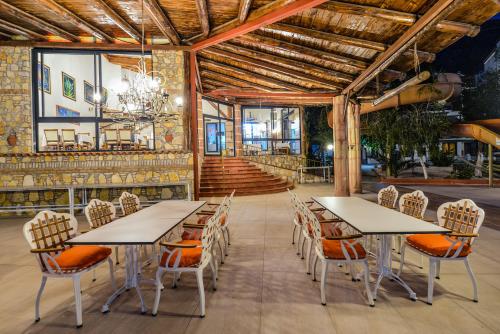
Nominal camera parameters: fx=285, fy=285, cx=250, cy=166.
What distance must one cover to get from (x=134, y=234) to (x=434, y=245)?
282 centimetres

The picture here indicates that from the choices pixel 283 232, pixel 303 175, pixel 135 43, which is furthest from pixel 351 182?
pixel 135 43

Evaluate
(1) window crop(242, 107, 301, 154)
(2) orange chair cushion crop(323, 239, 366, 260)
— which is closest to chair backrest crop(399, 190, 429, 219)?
(2) orange chair cushion crop(323, 239, 366, 260)

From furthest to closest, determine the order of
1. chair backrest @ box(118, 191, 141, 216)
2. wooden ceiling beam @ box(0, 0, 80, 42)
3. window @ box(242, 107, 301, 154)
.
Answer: window @ box(242, 107, 301, 154) → wooden ceiling beam @ box(0, 0, 80, 42) → chair backrest @ box(118, 191, 141, 216)

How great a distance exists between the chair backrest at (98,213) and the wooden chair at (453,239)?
3484 mm

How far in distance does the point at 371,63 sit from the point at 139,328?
6.72m

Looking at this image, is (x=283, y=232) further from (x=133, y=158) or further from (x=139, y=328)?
(x=133, y=158)

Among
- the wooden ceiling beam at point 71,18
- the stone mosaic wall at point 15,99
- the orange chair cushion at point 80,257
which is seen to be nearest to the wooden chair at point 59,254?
the orange chair cushion at point 80,257

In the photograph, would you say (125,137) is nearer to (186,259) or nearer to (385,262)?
(186,259)

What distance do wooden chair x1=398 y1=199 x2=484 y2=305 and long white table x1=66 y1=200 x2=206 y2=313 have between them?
2443mm

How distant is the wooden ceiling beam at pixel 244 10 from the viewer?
463 centimetres

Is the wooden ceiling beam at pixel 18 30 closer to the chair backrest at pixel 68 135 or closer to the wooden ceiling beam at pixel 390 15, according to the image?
the chair backrest at pixel 68 135

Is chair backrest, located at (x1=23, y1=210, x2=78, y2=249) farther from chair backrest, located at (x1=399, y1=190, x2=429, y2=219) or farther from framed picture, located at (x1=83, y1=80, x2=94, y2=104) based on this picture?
framed picture, located at (x1=83, y1=80, x2=94, y2=104)

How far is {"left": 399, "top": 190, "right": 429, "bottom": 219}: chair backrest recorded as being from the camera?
Result: 12.0 ft

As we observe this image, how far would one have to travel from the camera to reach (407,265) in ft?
11.5
